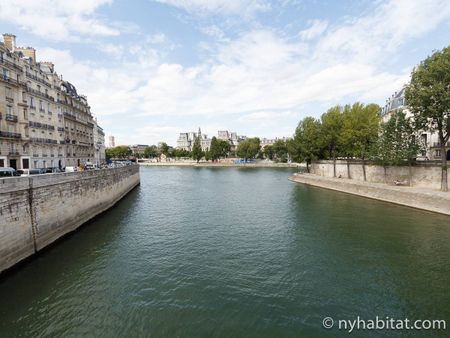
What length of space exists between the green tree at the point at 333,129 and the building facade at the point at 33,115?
55.7m

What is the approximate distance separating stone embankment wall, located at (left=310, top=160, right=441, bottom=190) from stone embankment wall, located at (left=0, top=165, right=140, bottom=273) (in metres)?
42.5

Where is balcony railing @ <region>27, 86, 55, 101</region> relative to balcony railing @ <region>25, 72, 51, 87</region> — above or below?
below

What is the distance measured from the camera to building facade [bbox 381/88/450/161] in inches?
1827

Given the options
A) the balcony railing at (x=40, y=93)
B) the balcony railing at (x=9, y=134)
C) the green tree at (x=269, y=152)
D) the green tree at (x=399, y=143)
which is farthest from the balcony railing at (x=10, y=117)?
the green tree at (x=269, y=152)

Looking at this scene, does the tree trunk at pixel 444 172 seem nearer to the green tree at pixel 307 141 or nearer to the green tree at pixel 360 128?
the green tree at pixel 360 128

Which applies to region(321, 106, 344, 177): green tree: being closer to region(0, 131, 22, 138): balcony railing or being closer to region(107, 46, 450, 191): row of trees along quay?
region(107, 46, 450, 191): row of trees along quay

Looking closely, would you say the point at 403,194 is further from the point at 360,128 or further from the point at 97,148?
the point at 97,148

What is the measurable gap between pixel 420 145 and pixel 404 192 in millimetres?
8969

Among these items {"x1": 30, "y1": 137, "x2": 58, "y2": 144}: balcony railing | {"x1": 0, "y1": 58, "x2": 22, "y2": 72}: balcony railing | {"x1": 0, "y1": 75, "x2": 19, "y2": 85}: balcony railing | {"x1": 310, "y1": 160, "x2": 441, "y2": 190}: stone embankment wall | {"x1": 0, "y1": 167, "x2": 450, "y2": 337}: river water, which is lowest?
{"x1": 0, "y1": 167, "x2": 450, "y2": 337}: river water

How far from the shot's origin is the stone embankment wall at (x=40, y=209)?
14.1 meters

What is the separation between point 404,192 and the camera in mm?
31781

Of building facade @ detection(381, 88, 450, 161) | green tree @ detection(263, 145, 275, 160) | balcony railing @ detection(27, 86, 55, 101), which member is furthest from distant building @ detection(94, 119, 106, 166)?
green tree @ detection(263, 145, 275, 160)

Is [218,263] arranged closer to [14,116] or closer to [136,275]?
[136,275]

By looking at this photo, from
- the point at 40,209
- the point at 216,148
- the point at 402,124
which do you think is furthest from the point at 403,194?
the point at 216,148
